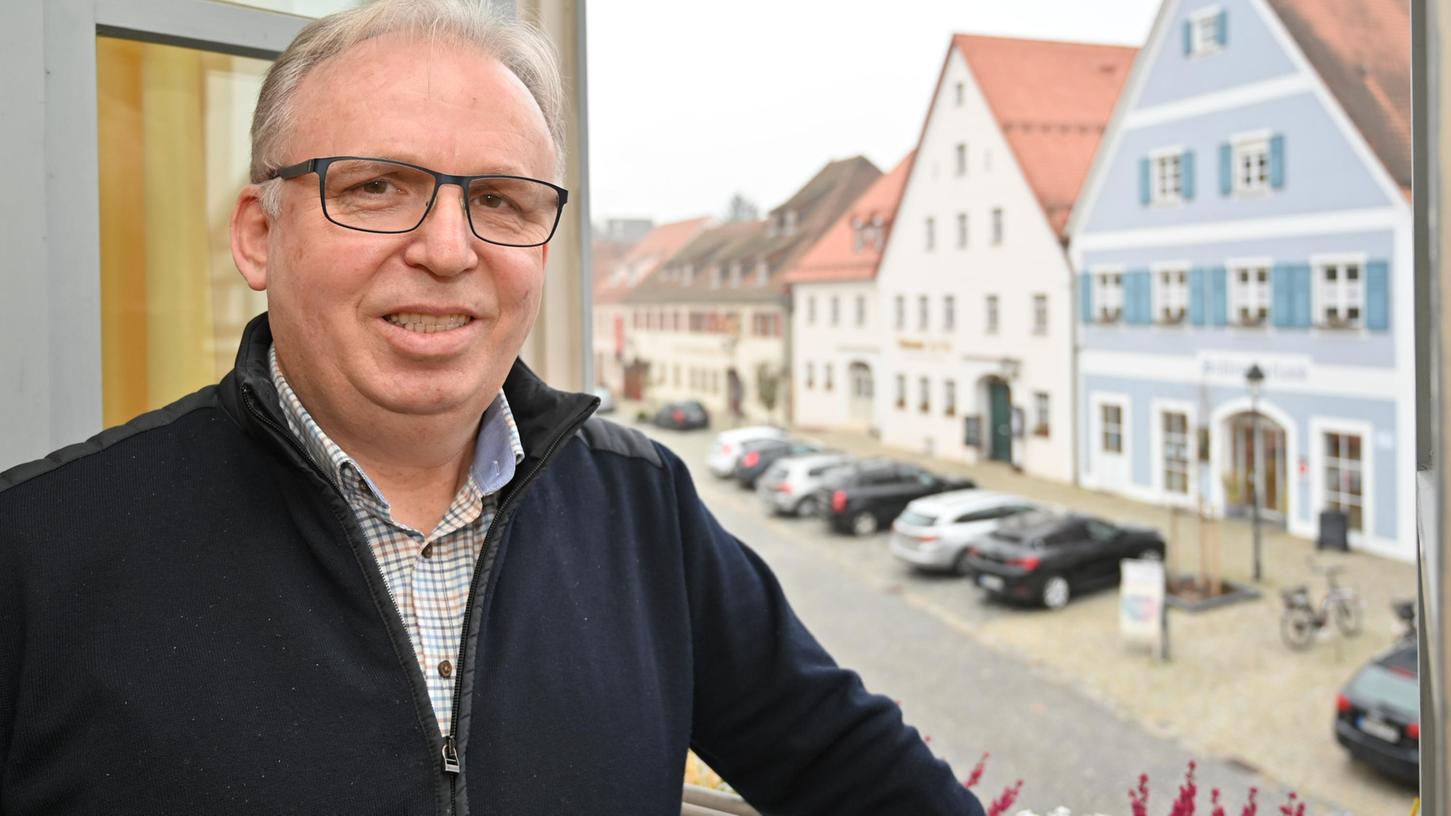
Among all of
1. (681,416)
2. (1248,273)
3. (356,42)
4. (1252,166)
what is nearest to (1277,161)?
(1252,166)

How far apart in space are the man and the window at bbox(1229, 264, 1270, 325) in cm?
474

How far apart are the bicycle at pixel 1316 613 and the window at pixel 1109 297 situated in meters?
1.43

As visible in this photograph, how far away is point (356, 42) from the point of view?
546 mm

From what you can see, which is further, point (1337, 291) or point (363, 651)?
point (1337, 291)

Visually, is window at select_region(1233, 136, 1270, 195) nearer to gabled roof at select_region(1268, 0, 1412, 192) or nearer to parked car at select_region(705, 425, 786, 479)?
gabled roof at select_region(1268, 0, 1412, 192)

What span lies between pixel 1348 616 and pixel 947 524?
2.20m

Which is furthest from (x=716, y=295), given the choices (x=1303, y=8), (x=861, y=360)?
(x=1303, y=8)

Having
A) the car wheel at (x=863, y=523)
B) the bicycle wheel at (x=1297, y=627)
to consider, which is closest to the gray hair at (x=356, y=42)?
the car wheel at (x=863, y=523)

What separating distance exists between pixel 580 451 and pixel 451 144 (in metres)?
0.22

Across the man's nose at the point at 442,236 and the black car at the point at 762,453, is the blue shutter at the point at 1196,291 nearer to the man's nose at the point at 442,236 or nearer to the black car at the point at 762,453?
the black car at the point at 762,453

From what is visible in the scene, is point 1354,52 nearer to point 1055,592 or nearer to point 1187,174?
point 1187,174

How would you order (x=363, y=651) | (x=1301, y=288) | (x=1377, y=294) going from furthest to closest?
(x=1301, y=288) < (x=1377, y=294) < (x=363, y=651)

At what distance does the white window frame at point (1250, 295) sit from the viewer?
4657 mm

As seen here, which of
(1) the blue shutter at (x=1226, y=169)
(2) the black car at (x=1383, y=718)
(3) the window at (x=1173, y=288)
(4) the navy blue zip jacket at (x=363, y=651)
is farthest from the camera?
(1) the blue shutter at (x=1226, y=169)
